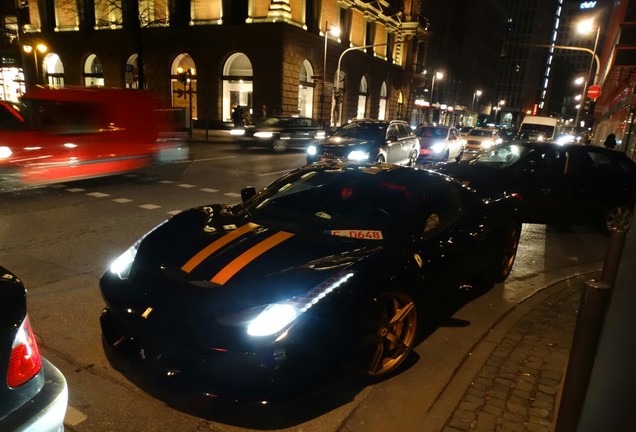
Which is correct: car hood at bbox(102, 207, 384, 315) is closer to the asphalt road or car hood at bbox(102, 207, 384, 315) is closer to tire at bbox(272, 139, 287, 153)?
the asphalt road

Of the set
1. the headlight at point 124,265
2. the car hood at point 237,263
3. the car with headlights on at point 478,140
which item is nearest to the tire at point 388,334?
the car hood at point 237,263

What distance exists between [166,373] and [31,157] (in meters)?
7.61

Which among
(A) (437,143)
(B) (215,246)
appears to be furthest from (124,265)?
(A) (437,143)

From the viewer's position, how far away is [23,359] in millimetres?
1774

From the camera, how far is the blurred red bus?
325 inches

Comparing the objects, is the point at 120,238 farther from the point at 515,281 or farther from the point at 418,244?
the point at 515,281

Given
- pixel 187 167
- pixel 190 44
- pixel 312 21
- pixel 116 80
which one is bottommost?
pixel 187 167

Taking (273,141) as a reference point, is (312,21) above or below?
above

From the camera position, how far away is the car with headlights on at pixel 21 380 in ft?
5.35

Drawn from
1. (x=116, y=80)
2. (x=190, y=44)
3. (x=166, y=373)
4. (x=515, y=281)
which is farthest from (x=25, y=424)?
A: (x=116, y=80)

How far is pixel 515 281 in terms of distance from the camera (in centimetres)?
571

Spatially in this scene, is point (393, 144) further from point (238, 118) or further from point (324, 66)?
point (324, 66)

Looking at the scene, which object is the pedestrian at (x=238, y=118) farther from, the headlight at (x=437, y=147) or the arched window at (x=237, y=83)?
the headlight at (x=437, y=147)

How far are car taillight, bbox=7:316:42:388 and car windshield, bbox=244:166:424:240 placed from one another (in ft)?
6.37
